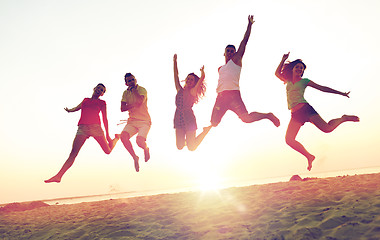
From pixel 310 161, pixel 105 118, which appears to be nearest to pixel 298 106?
pixel 310 161

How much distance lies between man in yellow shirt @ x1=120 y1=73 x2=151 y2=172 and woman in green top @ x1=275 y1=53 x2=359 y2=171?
3675 mm

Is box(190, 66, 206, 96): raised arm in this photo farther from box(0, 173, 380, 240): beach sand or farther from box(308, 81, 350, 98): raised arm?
box(0, 173, 380, 240): beach sand

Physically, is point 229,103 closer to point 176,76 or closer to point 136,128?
point 176,76

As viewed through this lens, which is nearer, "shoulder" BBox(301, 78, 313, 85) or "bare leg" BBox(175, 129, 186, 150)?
"shoulder" BBox(301, 78, 313, 85)

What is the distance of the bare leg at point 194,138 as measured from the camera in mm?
7290

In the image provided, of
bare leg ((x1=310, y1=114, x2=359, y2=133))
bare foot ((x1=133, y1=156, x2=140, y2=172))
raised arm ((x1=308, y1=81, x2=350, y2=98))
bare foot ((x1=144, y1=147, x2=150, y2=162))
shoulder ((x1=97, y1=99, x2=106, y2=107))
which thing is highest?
shoulder ((x1=97, y1=99, x2=106, y2=107))

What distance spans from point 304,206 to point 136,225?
3.55 meters

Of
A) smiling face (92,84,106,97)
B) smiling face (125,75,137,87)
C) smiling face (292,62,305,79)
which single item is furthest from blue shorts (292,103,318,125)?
smiling face (92,84,106,97)

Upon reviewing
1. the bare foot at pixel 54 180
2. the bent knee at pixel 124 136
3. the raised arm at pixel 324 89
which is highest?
the raised arm at pixel 324 89

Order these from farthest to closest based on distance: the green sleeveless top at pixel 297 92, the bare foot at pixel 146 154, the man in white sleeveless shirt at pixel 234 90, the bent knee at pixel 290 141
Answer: the bare foot at pixel 146 154, the bent knee at pixel 290 141, the green sleeveless top at pixel 297 92, the man in white sleeveless shirt at pixel 234 90

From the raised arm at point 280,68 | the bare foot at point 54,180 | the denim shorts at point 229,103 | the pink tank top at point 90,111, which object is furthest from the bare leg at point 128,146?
the raised arm at point 280,68

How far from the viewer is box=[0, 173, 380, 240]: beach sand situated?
4629 mm

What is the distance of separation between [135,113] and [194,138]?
177cm

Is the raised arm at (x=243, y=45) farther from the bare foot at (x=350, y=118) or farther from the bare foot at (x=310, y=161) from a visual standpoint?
the bare foot at (x=310, y=161)
